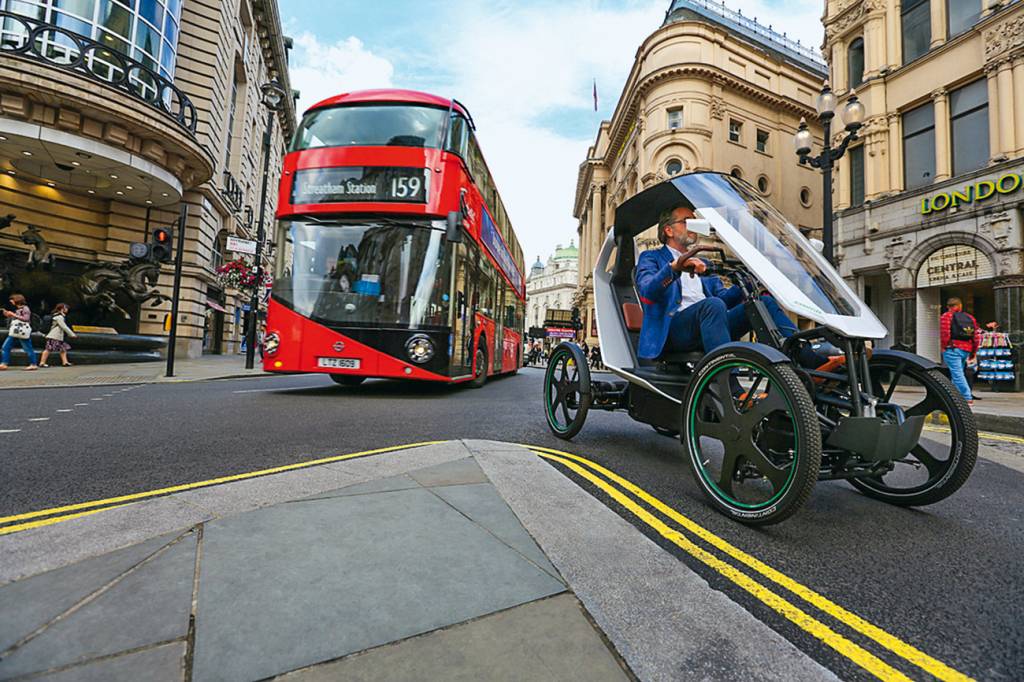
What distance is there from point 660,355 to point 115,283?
16542 millimetres

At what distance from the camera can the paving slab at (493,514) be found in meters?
1.71

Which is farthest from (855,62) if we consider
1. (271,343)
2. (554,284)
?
(554,284)

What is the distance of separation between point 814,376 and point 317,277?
6.34 meters

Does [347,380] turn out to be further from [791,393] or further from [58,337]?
[791,393]

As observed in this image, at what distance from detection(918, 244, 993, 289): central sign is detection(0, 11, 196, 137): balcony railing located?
2196 centimetres

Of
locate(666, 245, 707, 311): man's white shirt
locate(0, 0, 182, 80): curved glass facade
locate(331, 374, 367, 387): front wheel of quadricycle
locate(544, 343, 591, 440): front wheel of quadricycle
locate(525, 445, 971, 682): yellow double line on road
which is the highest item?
locate(0, 0, 182, 80): curved glass facade

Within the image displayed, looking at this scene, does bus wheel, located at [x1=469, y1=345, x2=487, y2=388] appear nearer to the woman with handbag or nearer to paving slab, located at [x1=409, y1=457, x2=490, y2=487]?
paving slab, located at [x1=409, y1=457, x2=490, y2=487]

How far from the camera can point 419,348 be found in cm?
688

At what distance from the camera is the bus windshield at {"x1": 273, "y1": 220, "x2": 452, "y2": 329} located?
22.8ft

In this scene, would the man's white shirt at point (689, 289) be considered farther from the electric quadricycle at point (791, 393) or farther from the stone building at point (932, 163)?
the stone building at point (932, 163)

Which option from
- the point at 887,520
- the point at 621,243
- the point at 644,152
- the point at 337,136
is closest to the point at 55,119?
the point at 337,136

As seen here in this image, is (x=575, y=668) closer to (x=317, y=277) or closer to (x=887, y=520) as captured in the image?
(x=887, y=520)

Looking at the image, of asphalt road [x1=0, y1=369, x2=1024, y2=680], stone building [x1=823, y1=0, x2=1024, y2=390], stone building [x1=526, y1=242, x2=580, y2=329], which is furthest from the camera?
Answer: stone building [x1=526, y1=242, x2=580, y2=329]

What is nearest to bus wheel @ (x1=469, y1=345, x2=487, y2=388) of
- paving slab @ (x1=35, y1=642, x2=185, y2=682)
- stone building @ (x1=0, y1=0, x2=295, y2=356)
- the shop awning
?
paving slab @ (x1=35, y1=642, x2=185, y2=682)
